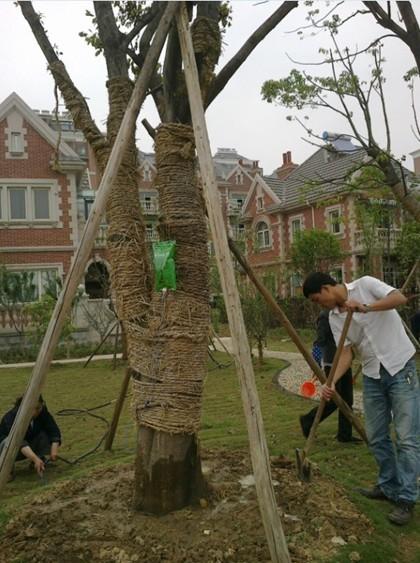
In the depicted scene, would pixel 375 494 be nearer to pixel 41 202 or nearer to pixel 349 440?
pixel 349 440

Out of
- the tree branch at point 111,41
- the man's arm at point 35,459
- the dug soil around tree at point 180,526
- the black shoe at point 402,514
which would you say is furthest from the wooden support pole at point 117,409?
the tree branch at point 111,41

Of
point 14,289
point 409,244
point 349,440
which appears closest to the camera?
point 349,440

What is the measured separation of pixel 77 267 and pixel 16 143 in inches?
787

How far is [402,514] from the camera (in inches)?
146

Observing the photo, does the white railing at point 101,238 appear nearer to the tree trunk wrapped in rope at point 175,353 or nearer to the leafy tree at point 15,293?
the leafy tree at point 15,293

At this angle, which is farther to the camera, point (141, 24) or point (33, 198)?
point (33, 198)

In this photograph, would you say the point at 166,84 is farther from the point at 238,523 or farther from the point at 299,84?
the point at 299,84

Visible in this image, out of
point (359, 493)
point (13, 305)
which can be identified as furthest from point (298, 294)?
point (359, 493)

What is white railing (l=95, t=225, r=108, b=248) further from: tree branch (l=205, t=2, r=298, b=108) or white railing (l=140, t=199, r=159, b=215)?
tree branch (l=205, t=2, r=298, b=108)

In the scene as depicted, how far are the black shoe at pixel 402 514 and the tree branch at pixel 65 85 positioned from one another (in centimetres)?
321

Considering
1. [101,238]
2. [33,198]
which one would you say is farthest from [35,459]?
[33,198]

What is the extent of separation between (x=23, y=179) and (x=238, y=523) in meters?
19.7

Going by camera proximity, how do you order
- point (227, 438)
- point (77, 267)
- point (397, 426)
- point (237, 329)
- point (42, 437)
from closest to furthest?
1. point (237, 329)
2. point (77, 267)
3. point (397, 426)
4. point (42, 437)
5. point (227, 438)

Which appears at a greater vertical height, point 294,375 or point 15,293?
point 15,293
